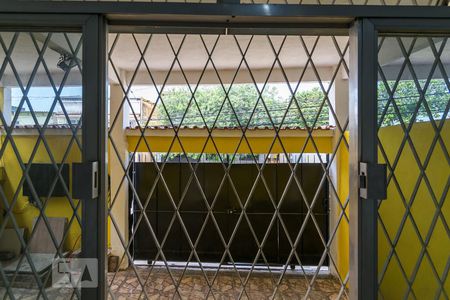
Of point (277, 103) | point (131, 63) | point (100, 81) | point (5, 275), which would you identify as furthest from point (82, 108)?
point (277, 103)

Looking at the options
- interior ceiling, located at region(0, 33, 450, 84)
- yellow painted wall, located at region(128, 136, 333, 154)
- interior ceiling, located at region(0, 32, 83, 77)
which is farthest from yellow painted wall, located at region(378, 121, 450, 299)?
yellow painted wall, located at region(128, 136, 333, 154)

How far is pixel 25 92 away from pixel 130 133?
2.56 meters

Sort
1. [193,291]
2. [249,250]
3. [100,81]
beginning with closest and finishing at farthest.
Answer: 1. [100,81]
2. [193,291]
3. [249,250]

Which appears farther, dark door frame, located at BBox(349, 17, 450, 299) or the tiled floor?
the tiled floor

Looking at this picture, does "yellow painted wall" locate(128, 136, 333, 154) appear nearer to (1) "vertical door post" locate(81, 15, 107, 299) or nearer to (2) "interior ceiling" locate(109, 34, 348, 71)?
(2) "interior ceiling" locate(109, 34, 348, 71)

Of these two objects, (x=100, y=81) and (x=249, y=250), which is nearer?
(x=100, y=81)

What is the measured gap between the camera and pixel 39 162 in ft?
1.80

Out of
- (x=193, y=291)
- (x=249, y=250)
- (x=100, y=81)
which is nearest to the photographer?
(x=100, y=81)

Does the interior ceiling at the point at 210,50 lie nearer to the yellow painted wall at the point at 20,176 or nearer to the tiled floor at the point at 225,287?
the yellow painted wall at the point at 20,176

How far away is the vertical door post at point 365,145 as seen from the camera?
0.51m

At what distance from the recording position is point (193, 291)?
8.68 ft

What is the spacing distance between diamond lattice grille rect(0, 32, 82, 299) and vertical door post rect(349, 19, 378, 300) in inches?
21.5

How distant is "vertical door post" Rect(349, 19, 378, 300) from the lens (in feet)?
1.69

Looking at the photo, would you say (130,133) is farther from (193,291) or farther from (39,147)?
(39,147)
